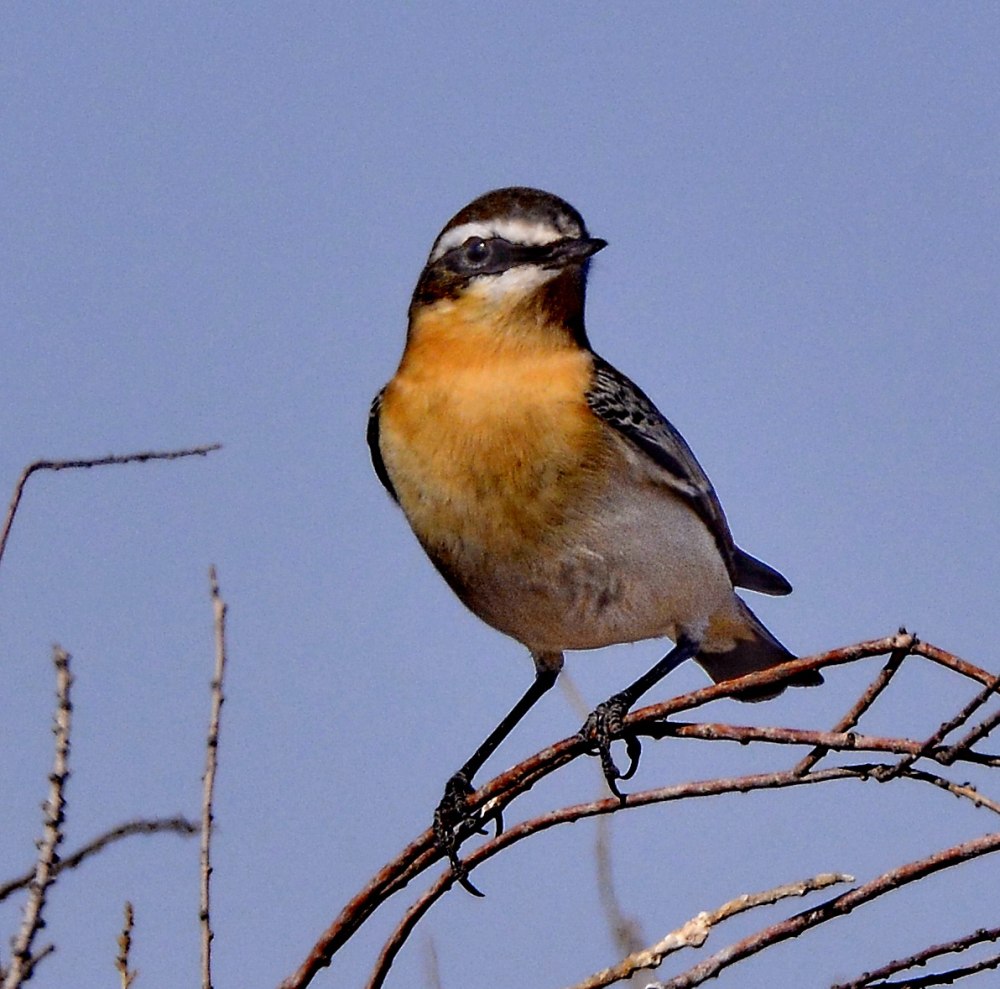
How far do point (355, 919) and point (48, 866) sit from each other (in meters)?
0.81

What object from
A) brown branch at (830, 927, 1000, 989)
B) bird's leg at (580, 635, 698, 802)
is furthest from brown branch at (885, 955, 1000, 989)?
bird's leg at (580, 635, 698, 802)

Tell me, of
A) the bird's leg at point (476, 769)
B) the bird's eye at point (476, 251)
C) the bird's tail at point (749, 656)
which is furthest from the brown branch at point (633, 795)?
the bird's tail at point (749, 656)

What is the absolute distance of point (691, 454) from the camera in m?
7.33

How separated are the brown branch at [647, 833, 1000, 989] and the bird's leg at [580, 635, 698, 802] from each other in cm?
220

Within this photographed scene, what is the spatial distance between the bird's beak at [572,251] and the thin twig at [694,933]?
3522 mm

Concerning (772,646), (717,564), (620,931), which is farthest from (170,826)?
(772,646)

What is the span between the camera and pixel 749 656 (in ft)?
26.7

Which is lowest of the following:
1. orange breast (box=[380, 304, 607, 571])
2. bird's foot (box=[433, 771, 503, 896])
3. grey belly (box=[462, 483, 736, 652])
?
bird's foot (box=[433, 771, 503, 896])

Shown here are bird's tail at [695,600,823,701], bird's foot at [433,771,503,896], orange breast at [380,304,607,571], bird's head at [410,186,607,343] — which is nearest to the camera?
bird's foot at [433,771,503,896]

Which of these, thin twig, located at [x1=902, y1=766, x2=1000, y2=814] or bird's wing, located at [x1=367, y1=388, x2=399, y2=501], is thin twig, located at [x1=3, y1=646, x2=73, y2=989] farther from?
bird's wing, located at [x1=367, y1=388, x2=399, y2=501]

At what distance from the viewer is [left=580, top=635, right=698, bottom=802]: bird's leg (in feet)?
20.1

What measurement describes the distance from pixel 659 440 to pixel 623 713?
131 cm

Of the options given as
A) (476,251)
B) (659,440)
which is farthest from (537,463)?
(476,251)

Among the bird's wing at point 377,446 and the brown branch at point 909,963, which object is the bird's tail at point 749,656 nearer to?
the bird's wing at point 377,446
